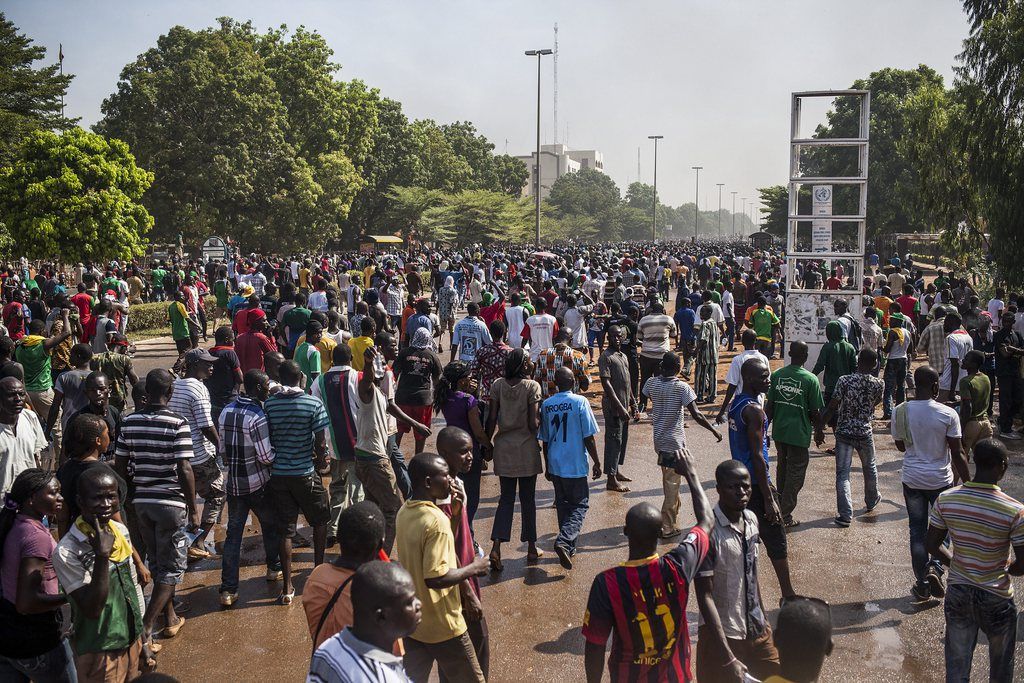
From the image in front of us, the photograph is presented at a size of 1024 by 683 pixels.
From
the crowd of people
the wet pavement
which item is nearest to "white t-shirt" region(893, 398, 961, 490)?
the crowd of people

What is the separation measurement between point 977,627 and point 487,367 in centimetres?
544

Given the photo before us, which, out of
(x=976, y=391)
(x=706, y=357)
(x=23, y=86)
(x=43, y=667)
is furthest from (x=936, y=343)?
(x=23, y=86)

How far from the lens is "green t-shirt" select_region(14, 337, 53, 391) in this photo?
9.38 metres

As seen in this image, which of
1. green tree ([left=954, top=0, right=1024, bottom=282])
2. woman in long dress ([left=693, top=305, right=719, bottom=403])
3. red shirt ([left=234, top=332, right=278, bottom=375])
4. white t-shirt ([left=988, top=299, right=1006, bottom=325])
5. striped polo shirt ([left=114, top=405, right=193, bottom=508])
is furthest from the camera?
green tree ([left=954, top=0, right=1024, bottom=282])

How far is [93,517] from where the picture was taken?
4.00m

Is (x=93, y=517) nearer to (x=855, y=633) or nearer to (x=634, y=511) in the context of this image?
(x=634, y=511)

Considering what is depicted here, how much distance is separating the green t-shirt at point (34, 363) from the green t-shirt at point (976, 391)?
9628 mm

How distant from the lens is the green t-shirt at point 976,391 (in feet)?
28.9

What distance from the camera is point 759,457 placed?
19.6 ft

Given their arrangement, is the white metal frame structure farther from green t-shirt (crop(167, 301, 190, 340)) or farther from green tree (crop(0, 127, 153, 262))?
green tree (crop(0, 127, 153, 262))

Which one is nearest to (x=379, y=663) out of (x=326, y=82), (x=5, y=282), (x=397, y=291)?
(x=397, y=291)

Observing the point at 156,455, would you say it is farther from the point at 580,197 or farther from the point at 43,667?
the point at 580,197

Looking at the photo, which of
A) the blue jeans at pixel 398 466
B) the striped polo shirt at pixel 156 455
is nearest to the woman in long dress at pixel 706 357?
the blue jeans at pixel 398 466

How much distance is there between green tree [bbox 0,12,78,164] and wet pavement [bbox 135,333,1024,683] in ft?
120
